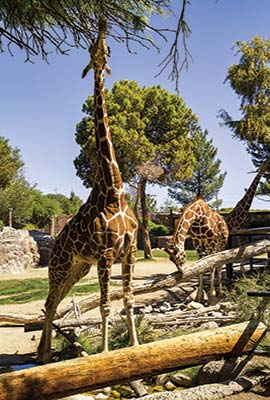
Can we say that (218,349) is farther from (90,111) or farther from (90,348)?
(90,111)

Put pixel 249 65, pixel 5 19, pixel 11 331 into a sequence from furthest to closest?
pixel 249 65, pixel 11 331, pixel 5 19

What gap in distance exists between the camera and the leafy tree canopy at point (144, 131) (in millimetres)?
18188

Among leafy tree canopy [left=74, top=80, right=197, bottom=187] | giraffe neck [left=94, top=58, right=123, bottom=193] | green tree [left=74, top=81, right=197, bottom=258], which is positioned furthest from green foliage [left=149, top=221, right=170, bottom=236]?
giraffe neck [left=94, top=58, right=123, bottom=193]

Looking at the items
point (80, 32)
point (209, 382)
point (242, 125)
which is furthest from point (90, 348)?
point (242, 125)

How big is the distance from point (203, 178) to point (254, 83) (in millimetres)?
25322

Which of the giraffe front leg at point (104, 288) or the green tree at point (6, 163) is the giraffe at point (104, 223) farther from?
the green tree at point (6, 163)

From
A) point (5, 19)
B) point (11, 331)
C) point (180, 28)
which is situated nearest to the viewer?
point (180, 28)

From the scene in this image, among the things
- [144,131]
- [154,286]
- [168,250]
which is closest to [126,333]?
[154,286]

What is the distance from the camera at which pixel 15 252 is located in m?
16.9

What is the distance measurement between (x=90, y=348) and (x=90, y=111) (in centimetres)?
1513

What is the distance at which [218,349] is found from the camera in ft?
13.1

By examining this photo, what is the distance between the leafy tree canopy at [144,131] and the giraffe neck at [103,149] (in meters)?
13.2

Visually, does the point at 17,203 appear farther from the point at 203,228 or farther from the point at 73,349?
the point at 73,349

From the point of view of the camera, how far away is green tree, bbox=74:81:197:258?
1812 cm
